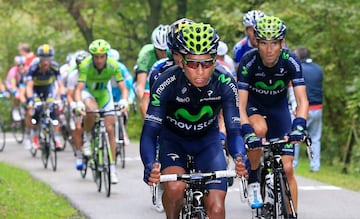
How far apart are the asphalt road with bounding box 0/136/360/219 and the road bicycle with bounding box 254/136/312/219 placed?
5.58 ft

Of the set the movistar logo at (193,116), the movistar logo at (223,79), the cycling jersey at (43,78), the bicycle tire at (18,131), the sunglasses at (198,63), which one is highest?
the sunglasses at (198,63)

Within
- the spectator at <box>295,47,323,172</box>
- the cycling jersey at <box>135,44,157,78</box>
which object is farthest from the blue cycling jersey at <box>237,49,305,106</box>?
the spectator at <box>295,47,323,172</box>

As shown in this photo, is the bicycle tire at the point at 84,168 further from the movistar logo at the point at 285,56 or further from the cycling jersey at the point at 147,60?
the movistar logo at the point at 285,56

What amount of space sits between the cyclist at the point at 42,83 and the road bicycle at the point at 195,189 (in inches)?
420

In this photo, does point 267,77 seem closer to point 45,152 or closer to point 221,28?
point 45,152

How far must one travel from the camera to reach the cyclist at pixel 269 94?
8781 mm

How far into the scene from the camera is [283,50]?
9156 millimetres

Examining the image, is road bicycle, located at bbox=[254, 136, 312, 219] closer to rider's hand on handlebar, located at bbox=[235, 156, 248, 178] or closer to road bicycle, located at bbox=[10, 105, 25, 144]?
rider's hand on handlebar, located at bbox=[235, 156, 248, 178]

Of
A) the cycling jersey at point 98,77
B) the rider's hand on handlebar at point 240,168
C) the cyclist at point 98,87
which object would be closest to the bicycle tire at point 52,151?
the cyclist at point 98,87

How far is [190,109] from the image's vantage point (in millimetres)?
7395

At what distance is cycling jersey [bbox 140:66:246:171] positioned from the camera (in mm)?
7105

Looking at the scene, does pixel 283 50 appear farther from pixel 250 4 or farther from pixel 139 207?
pixel 250 4

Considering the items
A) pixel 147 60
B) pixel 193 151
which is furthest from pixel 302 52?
pixel 193 151

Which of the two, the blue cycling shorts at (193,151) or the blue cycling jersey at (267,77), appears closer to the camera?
the blue cycling shorts at (193,151)
